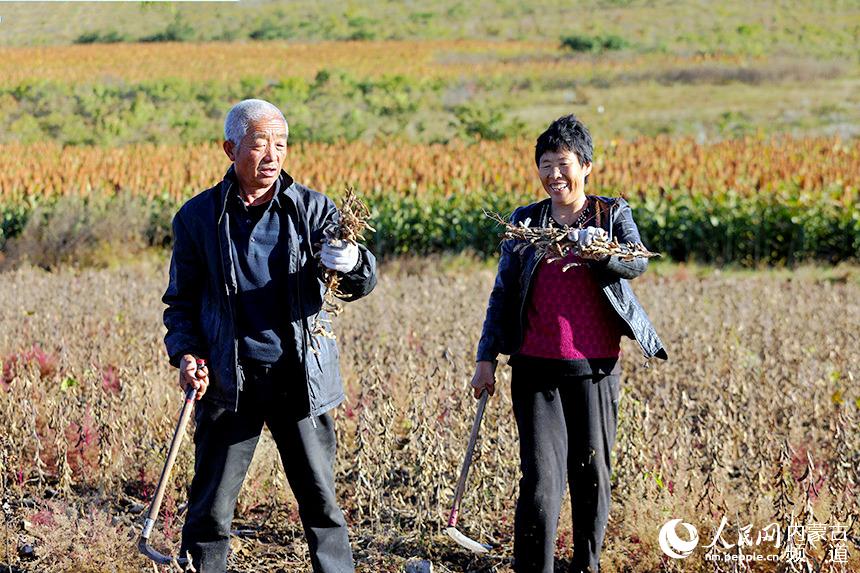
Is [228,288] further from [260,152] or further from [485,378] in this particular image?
[485,378]

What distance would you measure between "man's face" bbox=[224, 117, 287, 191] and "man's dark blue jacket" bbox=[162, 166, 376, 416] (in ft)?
0.19

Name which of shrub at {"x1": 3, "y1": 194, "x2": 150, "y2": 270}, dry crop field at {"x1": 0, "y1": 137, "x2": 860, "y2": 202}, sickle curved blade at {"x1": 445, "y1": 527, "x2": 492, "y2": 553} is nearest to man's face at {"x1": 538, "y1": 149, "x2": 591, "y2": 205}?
sickle curved blade at {"x1": 445, "y1": 527, "x2": 492, "y2": 553}

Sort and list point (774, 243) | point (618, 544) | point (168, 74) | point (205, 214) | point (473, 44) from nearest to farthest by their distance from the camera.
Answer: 1. point (205, 214)
2. point (618, 544)
3. point (774, 243)
4. point (168, 74)
5. point (473, 44)

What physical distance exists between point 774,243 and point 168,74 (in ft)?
75.3

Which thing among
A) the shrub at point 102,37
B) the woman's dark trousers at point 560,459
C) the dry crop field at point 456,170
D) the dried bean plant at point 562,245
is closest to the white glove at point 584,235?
the dried bean plant at point 562,245

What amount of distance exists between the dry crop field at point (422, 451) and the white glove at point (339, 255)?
1386mm

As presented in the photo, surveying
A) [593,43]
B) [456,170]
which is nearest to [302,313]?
[456,170]

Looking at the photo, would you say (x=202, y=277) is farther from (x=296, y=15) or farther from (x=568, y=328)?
(x=296, y=15)

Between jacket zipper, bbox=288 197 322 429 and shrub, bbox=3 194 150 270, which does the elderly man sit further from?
shrub, bbox=3 194 150 270

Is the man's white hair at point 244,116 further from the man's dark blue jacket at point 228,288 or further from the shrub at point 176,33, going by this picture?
the shrub at point 176,33

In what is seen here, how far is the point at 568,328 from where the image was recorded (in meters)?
3.59

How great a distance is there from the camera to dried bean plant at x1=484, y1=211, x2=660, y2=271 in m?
3.38

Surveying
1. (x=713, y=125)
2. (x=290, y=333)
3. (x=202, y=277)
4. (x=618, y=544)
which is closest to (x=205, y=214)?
(x=202, y=277)

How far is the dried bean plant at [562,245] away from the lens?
3.38 m
